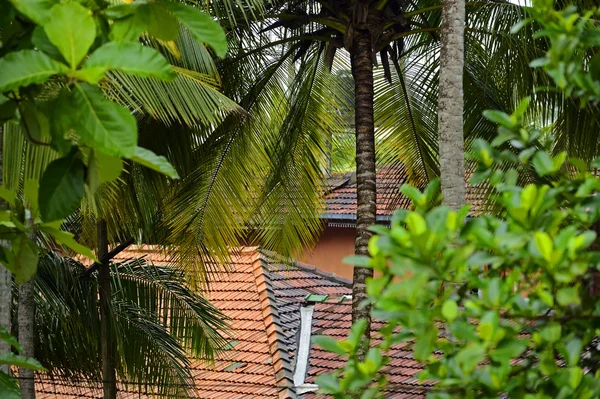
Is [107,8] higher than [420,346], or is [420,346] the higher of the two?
[107,8]

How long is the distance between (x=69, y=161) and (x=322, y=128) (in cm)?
931

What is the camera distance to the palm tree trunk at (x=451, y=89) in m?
7.04

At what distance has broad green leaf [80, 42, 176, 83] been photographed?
1971 millimetres

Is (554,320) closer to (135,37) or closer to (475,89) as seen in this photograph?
(135,37)

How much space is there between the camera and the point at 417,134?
1119 centimetres

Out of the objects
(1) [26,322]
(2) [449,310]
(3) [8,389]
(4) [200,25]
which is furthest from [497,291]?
(1) [26,322]

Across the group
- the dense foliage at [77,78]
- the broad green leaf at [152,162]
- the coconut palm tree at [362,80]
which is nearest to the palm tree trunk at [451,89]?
the coconut palm tree at [362,80]

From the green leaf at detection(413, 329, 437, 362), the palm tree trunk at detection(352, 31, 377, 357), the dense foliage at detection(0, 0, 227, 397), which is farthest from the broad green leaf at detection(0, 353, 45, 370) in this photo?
the palm tree trunk at detection(352, 31, 377, 357)

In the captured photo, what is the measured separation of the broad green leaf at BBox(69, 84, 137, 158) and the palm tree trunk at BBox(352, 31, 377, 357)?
626cm

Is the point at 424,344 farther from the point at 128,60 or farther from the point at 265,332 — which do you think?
the point at 265,332

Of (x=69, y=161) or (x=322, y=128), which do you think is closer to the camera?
(x=69, y=161)

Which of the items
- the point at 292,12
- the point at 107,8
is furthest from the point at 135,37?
the point at 292,12

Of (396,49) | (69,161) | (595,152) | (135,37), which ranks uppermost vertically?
(396,49)

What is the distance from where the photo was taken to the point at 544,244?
1.83m
